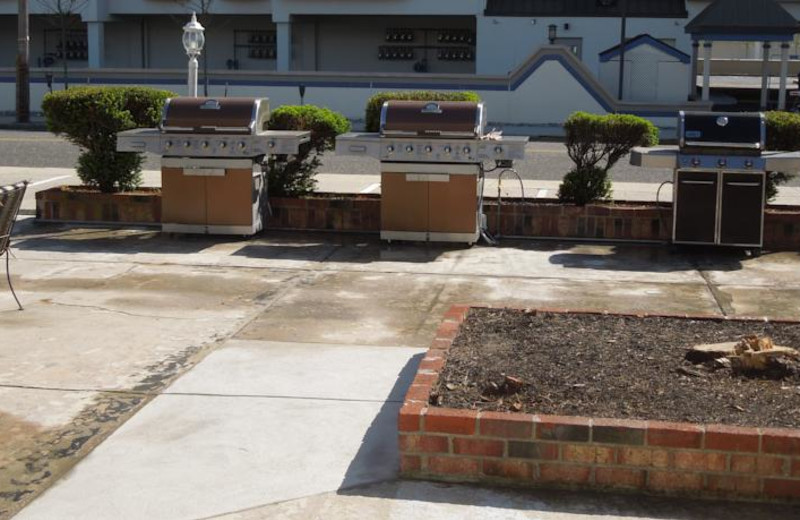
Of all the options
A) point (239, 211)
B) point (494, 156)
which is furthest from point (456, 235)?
point (239, 211)

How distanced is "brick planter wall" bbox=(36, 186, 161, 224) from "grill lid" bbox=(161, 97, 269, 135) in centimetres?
135

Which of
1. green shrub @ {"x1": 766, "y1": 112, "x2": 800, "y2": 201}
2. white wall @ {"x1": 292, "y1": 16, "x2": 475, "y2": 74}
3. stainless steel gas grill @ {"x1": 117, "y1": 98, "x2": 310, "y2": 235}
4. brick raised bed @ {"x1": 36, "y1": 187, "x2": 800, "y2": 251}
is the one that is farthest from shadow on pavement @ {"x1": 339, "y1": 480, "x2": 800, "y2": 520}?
white wall @ {"x1": 292, "y1": 16, "x2": 475, "y2": 74}

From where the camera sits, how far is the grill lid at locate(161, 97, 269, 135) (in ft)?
37.7

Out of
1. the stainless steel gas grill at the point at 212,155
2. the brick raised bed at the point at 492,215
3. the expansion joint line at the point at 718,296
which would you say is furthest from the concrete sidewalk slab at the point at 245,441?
the brick raised bed at the point at 492,215

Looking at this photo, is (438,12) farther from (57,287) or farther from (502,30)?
(57,287)

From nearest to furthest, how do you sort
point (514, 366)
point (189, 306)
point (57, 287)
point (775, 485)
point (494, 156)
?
point (775, 485)
point (514, 366)
point (189, 306)
point (57, 287)
point (494, 156)

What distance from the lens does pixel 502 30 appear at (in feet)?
130

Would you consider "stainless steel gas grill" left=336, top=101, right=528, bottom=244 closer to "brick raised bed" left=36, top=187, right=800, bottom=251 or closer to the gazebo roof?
"brick raised bed" left=36, top=187, right=800, bottom=251

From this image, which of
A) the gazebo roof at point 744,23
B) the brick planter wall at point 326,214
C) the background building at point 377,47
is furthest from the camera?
the background building at point 377,47

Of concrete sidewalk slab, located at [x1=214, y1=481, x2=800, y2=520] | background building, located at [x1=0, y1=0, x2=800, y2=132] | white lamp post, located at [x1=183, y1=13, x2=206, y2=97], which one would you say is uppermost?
background building, located at [x1=0, y1=0, x2=800, y2=132]

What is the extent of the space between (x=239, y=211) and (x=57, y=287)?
9.06 feet

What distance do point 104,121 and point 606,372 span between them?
8.03 meters

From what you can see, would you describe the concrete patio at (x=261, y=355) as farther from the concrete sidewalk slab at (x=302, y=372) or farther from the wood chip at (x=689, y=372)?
the wood chip at (x=689, y=372)

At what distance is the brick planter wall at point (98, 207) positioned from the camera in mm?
12617
